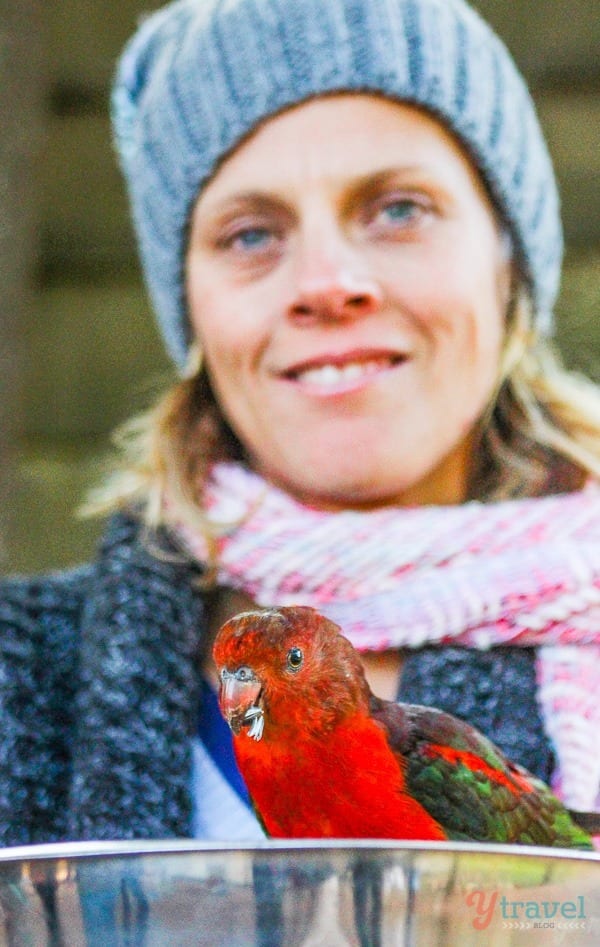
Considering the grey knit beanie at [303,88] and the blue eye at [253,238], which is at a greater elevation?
the grey knit beanie at [303,88]

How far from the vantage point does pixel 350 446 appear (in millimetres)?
1081

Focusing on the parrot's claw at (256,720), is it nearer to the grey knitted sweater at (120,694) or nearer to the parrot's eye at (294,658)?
the parrot's eye at (294,658)

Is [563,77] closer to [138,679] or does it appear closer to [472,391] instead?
[472,391]

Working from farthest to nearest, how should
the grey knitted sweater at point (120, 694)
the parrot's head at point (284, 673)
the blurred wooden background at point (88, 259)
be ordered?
the blurred wooden background at point (88, 259), the grey knitted sweater at point (120, 694), the parrot's head at point (284, 673)

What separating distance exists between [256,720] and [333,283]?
483mm

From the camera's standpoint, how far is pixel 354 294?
1028 millimetres

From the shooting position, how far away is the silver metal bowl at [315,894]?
35 cm

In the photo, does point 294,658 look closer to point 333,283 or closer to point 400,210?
point 333,283

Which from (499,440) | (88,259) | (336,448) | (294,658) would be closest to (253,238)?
(336,448)

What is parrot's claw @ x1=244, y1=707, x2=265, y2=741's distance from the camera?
63 centimetres

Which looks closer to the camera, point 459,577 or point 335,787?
point 335,787

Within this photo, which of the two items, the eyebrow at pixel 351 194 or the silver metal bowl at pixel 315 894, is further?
the eyebrow at pixel 351 194
